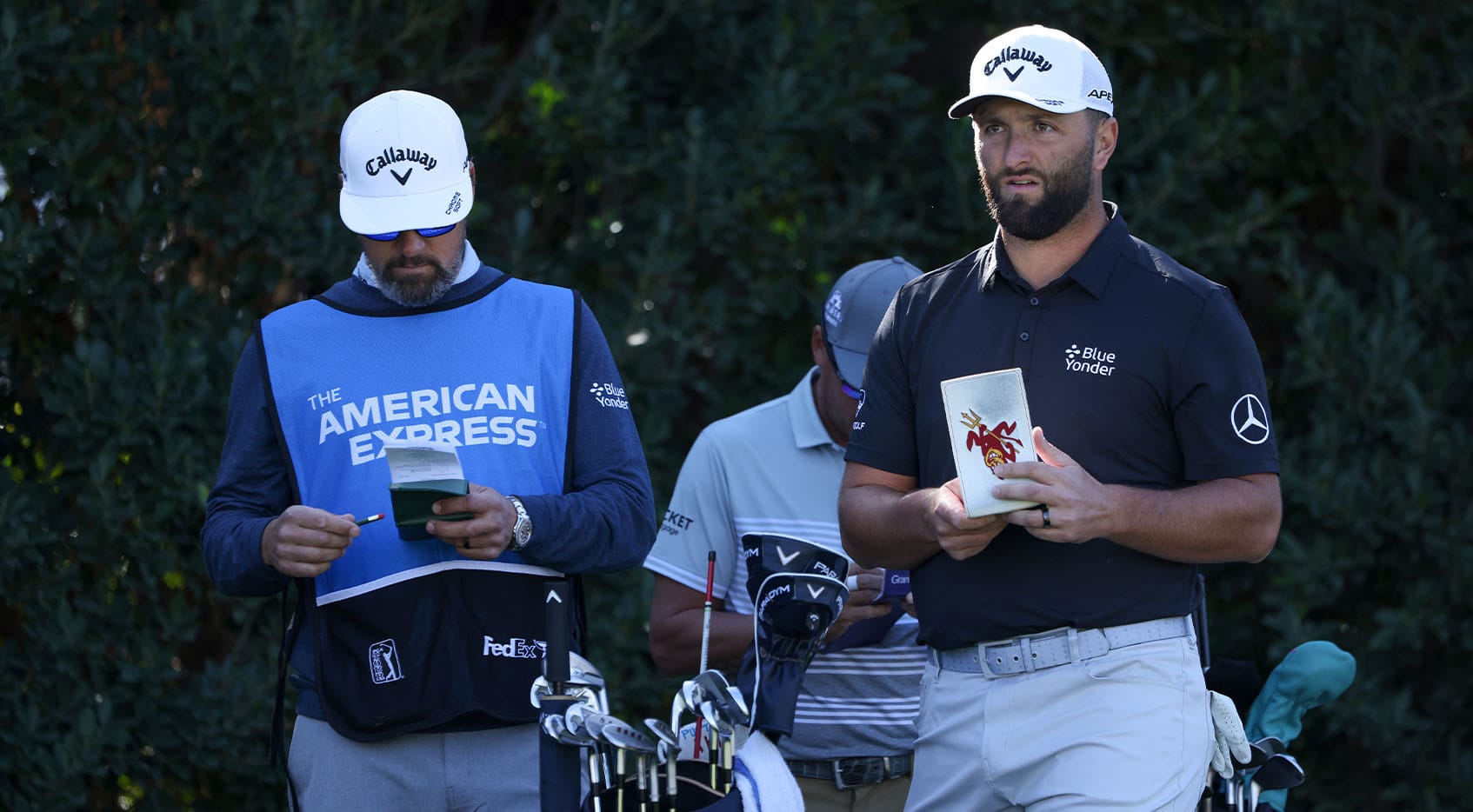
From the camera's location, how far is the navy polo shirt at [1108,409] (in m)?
3.38

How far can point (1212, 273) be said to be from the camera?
640 cm

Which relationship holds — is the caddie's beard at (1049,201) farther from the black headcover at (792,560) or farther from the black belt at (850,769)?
the black belt at (850,769)

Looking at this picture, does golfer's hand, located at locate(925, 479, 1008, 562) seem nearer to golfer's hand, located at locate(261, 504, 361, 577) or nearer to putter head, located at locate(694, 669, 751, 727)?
putter head, located at locate(694, 669, 751, 727)

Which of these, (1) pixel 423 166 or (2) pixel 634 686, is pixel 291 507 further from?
(2) pixel 634 686

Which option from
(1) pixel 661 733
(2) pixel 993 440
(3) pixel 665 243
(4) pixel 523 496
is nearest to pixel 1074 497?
(2) pixel 993 440

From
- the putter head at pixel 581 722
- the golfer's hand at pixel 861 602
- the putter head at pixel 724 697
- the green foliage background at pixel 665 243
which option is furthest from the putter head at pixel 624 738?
the green foliage background at pixel 665 243

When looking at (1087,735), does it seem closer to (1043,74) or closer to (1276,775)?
(1276,775)

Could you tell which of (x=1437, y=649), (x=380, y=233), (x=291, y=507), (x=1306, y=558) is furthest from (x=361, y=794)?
(x=1437, y=649)

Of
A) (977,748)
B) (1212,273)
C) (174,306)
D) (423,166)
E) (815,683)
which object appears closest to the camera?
(977,748)

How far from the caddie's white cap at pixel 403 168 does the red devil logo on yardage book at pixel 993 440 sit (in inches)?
47.2

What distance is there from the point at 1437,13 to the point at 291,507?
462cm

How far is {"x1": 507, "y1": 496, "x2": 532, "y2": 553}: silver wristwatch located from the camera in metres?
3.44

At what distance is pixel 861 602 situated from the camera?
4098mm

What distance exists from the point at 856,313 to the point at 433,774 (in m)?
1.57
